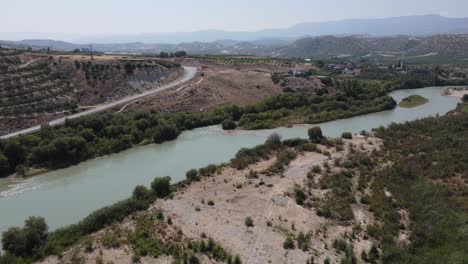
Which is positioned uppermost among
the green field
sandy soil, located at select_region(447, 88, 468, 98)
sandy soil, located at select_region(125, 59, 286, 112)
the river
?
sandy soil, located at select_region(125, 59, 286, 112)

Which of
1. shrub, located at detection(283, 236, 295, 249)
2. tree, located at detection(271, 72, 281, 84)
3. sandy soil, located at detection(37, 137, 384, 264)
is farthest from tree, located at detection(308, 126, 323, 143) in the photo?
tree, located at detection(271, 72, 281, 84)

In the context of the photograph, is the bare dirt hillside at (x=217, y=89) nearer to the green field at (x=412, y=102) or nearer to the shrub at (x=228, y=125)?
the shrub at (x=228, y=125)

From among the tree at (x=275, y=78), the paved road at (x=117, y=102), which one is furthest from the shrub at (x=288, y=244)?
the tree at (x=275, y=78)

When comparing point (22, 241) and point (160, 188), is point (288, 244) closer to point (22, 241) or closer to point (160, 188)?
point (160, 188)

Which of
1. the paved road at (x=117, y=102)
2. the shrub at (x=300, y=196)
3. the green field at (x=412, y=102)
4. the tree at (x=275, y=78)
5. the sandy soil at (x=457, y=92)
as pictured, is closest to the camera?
the shrub at (x=300, y=196)

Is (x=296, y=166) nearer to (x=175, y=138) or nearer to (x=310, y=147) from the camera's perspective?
(x=310, y=147)

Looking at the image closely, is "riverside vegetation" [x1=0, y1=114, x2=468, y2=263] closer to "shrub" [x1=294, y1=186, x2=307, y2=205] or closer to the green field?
"shrub" [x1=294, y1=186, x2=307, y2=205]

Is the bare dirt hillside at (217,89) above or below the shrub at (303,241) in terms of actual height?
above
